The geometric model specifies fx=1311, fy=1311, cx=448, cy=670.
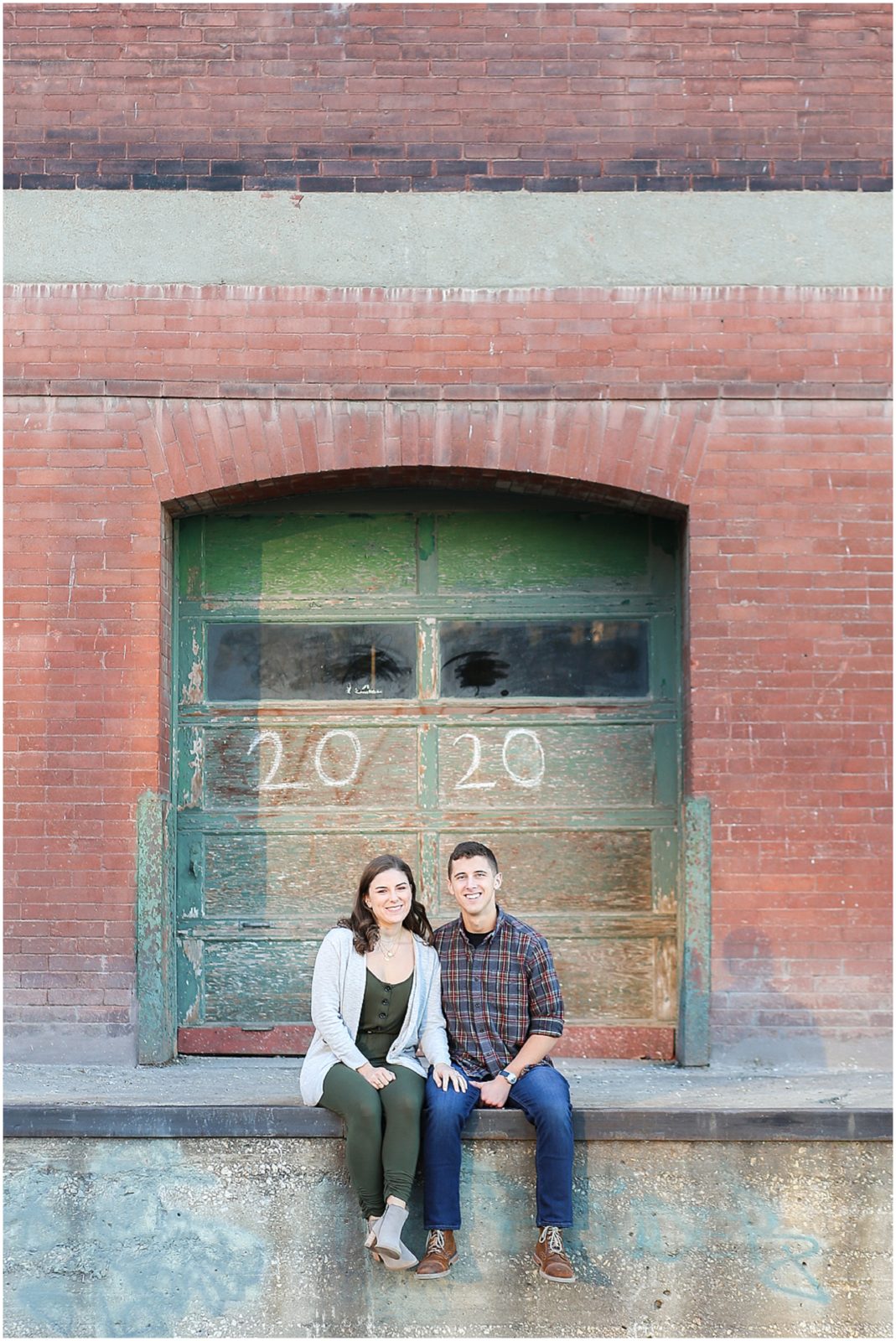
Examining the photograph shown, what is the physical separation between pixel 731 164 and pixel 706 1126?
4.49 meters

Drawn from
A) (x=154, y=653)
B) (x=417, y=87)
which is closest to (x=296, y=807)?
(x=154, y=653)

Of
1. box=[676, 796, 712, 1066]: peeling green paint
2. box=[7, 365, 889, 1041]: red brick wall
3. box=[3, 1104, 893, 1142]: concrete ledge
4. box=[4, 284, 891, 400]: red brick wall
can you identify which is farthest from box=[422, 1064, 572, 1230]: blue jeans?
box=[4, 284, 891, 400]: red brick wall

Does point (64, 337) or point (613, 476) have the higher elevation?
point (64, 337)

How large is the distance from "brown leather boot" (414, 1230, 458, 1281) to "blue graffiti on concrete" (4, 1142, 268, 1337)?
0.73m

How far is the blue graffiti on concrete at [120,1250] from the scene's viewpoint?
5.11m

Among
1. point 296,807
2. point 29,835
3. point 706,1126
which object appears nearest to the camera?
point 706,1126

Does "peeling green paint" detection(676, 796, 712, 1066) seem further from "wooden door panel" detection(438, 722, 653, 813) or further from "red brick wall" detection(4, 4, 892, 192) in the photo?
"red brick wall" detection(4, 4, 892, 192)

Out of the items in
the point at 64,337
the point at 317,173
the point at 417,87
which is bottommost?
the point at 64,337

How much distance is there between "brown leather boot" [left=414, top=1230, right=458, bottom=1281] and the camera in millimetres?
4746

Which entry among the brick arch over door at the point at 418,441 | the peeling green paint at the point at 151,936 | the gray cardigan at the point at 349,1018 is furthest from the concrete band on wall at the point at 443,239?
the gray cardigan at the point at 349,1018

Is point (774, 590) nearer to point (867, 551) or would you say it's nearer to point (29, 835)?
point (867, 551)

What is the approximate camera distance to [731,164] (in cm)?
645

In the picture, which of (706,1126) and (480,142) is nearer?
(706,1126)

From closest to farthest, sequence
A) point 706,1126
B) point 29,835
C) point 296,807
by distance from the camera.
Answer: point 706,1126 → point 29,835 → point 296,807
